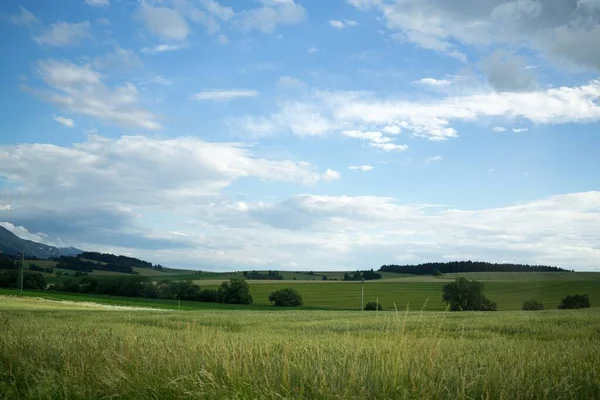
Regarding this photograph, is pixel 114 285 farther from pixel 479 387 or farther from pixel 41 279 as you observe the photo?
pixel 479 387

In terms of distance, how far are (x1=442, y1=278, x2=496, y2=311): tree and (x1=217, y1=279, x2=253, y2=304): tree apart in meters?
39.2

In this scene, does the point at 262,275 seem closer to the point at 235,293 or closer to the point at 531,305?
the point at 235,293

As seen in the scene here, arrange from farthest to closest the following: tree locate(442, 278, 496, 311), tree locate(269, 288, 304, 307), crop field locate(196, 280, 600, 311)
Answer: tree locate(269, 288, 304, 307)
crop field locate(196, 280, 600, 311)
tree locate(442, 278, 496, 311)

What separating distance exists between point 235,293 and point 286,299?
10.7 metres

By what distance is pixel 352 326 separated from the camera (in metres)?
22.5

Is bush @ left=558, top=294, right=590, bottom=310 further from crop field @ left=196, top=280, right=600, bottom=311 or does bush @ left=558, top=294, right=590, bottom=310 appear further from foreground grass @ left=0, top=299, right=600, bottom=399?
foreground grass @ left=0, top=299, right=600, bottom=399

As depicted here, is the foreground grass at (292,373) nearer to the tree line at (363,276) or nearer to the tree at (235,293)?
the tree at (235,293)

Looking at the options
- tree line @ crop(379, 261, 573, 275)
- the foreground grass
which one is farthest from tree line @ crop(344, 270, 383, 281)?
the foreground grass

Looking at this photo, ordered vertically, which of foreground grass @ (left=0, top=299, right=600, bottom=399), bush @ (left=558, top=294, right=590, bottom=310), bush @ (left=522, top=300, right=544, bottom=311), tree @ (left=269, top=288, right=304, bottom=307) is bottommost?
tree @ (left=269, top=288, right=304, bottom=307)

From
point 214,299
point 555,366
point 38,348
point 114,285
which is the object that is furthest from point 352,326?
point 114,285

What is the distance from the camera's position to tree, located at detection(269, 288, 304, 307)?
100875 mm

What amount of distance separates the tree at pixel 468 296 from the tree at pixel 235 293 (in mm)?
39162

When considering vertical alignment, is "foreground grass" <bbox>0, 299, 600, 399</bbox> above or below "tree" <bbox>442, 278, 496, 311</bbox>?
above

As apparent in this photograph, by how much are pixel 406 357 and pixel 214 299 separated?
10124cm
